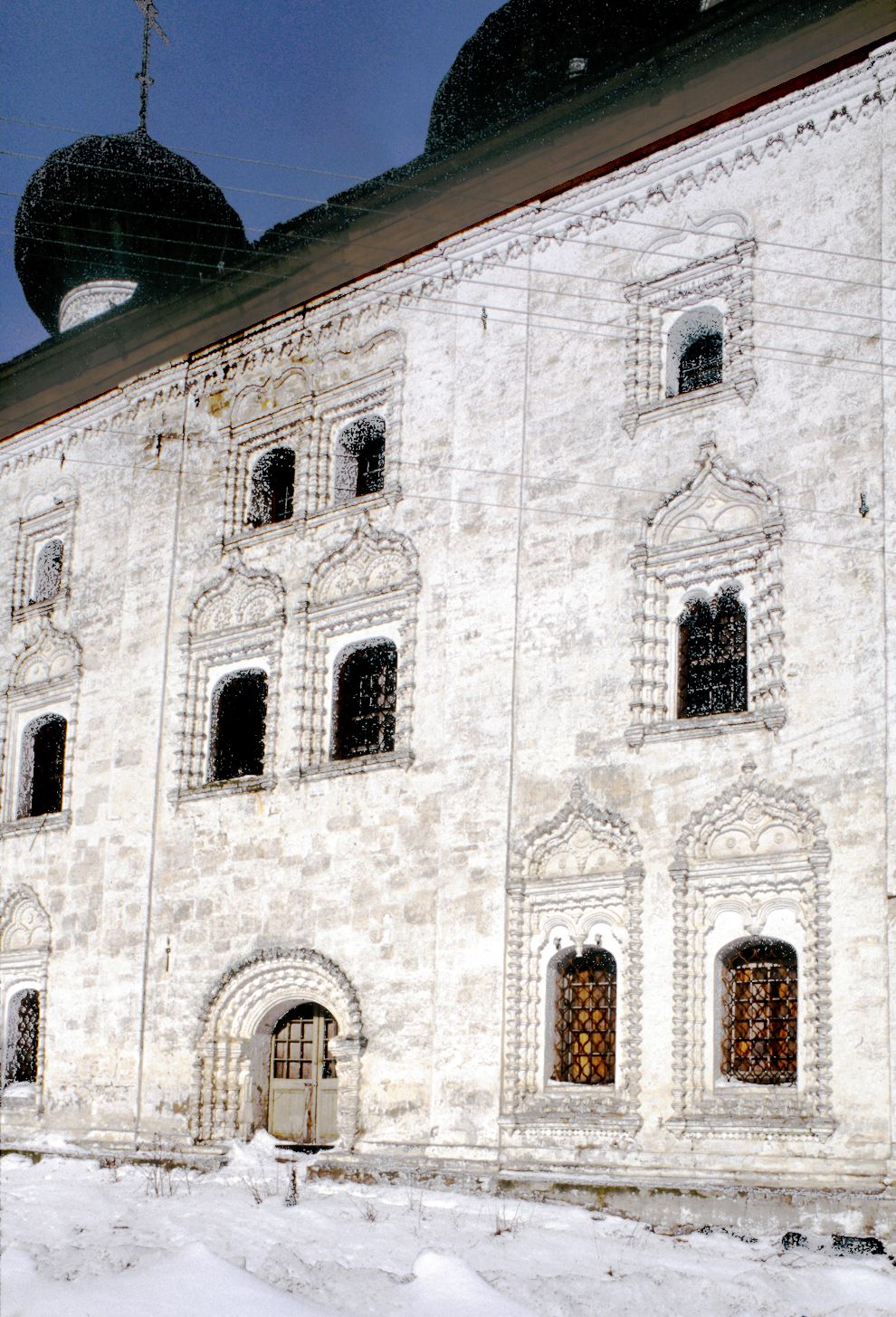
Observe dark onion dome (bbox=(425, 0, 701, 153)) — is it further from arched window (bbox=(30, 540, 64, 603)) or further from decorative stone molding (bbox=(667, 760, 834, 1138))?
decorative stone molding (bbox=(667, 760, 834, 1138))

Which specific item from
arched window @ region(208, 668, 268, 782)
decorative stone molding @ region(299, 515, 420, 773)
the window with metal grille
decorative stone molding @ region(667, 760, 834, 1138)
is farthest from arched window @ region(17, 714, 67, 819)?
decorative stone molding @ region(667, 760, 834, 1138)

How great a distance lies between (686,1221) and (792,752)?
11.7 ft

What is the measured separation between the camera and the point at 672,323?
14.6 m

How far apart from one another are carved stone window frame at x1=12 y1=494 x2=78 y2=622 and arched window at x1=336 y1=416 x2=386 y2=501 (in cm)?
415

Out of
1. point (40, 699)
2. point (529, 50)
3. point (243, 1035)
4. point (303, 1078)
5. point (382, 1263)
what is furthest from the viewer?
point (40, 699)

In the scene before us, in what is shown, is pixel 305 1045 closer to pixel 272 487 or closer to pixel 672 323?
pixel 272 487

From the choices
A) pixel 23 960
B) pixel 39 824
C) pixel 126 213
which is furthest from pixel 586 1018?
pixel 126 213

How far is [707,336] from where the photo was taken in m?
14.5

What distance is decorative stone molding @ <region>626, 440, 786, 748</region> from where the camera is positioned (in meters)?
12.9

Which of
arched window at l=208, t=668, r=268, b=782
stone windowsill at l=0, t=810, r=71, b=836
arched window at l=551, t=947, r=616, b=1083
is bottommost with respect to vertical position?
arched window at l=551, t=947, r=616, b=1083

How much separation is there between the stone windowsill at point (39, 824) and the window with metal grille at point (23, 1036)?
178 centimetres

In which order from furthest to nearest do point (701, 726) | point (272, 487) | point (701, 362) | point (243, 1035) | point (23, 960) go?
1. point (23, 960)
2. point (272, 487)
3. point (243, 1035)
4. point (701, 362)
5. point (701, 726)

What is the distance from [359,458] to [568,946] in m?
5.90

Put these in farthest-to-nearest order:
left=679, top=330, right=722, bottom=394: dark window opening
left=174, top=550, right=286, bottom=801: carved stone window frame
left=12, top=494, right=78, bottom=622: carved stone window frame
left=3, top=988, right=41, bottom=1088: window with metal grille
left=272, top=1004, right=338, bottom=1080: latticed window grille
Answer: left=12, top=494, right=78, bottom=622: carved stone window frame, left=3, top=988, right=41, bottom=1088: window with metal grille, left=174, top=550, right=286, bottom=801: carved stone window frame, left=272, top=1004, right=338, bottom=1080: latticed window grille, left=679, top=330, right=722, bottom=394: dark window opening
